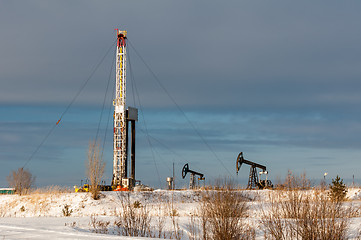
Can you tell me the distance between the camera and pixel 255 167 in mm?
45812

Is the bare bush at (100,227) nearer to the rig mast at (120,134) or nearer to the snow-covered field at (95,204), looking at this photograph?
the snow-covered field at (95,204)

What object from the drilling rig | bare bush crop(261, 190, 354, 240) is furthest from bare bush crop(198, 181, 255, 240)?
the drilling rig

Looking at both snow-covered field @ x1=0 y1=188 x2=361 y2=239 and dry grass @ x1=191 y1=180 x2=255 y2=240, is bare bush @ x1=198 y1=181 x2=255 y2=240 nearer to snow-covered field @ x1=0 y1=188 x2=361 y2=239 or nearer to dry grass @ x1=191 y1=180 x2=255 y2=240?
dry grass @ x1=191 y1=180 x2=255 y2=240

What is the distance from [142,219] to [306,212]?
21.0 feet

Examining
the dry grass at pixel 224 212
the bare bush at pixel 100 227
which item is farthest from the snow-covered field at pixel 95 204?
the dry grass at pixel 224 212

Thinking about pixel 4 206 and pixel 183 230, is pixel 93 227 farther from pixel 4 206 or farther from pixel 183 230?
pixel 4 206

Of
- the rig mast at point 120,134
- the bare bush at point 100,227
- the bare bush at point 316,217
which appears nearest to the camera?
the bare bush at point 316,217

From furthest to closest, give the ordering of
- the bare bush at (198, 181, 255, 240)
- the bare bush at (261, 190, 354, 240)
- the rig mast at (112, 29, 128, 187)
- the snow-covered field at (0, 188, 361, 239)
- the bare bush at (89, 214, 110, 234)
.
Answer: the rig mast at (112, 29, 128, 187), the snow-covered field at (0, 188, 361, 239), the bare bush at (89, 214, 110, 234), the bare bush at (198, 181, 255, 240), the bare bush at (261, 190, 354, 240)

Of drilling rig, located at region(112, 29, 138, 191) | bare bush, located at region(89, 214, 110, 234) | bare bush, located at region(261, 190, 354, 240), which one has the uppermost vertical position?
drilling rig, located at region(112, 29, 138, 191)

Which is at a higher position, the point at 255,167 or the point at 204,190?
the point at 255,167

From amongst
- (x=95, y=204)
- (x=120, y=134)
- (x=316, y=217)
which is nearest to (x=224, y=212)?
(x=316, y=217)

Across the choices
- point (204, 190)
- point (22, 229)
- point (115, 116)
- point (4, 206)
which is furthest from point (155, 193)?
point (22, 229)

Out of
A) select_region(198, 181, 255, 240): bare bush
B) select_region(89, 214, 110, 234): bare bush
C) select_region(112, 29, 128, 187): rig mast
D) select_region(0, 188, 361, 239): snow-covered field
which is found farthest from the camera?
select_region(112, 29, 128, 187): rig mast

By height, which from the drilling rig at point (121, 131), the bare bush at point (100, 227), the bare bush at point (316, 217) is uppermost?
the drilling rig at point (121, 131)
